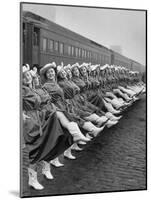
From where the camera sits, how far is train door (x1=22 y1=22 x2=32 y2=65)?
13.6 feet

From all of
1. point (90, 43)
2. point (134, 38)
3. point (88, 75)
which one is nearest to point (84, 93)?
point (88, 75)

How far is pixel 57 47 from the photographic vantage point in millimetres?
4371

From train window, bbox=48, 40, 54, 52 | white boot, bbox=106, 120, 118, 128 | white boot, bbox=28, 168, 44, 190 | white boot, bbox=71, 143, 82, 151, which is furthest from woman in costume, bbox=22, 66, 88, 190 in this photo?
white boot, bbox=106, 120, 118, 128

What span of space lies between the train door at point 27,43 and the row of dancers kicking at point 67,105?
0.26 ft

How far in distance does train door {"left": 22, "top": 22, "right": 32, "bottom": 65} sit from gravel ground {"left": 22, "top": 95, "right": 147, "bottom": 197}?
93 centimetres

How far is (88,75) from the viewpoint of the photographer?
462 centimetres

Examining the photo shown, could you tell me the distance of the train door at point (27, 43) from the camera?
4145mm

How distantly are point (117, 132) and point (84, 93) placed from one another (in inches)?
23.0

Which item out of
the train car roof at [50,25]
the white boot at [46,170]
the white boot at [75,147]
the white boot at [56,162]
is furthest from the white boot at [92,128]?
the train car roof at [50,25]

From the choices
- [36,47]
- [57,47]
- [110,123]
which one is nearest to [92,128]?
[110,123]

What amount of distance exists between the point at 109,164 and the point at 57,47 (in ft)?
4.55

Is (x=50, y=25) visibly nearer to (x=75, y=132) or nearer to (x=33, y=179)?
(x=75, y=132)

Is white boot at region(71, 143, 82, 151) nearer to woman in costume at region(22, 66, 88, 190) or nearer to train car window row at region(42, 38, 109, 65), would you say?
woman in costume at region(22, 66, 88, 190)

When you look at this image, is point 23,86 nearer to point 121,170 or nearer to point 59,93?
point 59,93
